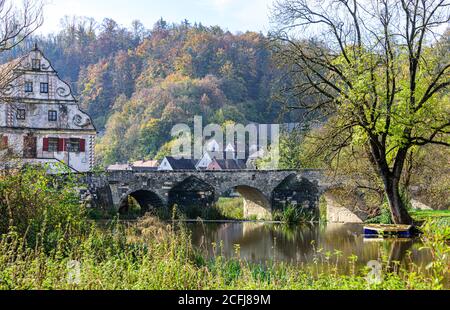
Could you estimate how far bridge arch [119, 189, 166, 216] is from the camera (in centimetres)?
3022

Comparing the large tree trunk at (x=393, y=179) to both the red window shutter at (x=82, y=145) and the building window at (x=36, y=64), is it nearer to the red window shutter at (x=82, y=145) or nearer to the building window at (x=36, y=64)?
the red window shutter at (x=82, y=145)

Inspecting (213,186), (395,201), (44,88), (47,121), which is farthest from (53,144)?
(395,201)

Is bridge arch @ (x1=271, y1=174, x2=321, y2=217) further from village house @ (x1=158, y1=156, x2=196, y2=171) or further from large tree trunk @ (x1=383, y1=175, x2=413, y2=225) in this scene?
village house @ (x1=158, y1=156, x2=196, y2=171)

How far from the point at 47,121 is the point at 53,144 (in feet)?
3.63

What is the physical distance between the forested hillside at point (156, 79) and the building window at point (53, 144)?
2828cm

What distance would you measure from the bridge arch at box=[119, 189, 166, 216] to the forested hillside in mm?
26426

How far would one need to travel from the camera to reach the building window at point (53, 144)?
31766mm

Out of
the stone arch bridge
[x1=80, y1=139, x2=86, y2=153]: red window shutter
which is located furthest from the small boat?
[x1=80, y1=139, x2=86, y2=153]: red window shutter

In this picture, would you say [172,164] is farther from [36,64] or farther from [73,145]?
[36,64]

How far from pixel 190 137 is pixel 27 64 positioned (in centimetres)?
3426

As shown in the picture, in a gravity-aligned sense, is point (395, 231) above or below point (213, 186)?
below

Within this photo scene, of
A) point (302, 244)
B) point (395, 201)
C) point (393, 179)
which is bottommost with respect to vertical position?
point (302, 244)

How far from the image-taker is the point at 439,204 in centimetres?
2953

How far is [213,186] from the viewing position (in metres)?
31.9
